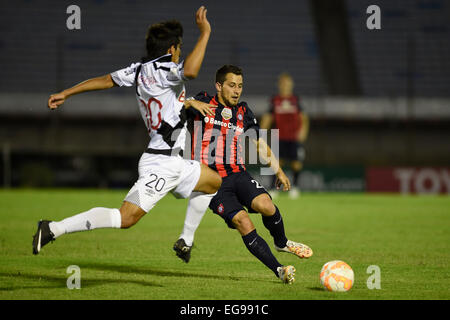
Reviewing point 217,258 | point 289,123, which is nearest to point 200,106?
point 217,258

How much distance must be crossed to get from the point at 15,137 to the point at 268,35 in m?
11.2

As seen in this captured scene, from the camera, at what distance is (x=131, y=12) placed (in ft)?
94.3

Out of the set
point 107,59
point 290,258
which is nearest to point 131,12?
point 107,59

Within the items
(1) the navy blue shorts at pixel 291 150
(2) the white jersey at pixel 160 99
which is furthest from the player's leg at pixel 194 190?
(1) the navy blue shorts at pixel 291 150

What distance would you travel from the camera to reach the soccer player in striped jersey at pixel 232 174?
20.2 feet

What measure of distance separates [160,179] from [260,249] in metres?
1.22

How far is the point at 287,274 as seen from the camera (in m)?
5.80

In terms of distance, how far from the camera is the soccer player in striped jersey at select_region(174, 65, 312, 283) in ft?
20.2

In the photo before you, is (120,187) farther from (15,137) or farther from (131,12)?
(131,12)

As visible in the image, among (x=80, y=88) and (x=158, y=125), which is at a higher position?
(x=80, y=88)

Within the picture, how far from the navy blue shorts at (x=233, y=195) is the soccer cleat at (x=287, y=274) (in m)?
0.72

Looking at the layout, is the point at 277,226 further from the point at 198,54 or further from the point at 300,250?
the point at 198,54

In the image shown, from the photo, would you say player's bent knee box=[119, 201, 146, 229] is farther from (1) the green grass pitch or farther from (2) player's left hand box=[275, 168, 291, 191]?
(2) player's left hand box=[275, 168, 291, 191]

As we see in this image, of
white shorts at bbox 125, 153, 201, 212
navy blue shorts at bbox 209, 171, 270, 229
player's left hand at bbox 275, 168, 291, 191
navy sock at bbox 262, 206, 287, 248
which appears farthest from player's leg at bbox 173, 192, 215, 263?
player's left hand at bbox 275, 168, 291, 191
